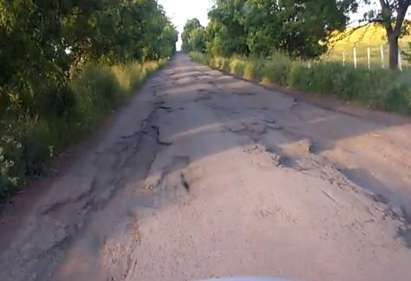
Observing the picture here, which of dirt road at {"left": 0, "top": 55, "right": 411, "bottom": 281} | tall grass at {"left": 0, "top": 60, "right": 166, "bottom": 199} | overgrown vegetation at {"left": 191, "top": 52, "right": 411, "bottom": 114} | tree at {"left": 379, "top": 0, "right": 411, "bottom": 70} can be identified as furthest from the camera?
tree at {"left": 379, "top": 0, "right": 411, "bottom": 70}

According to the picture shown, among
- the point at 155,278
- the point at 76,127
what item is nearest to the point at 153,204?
the point at 155,278

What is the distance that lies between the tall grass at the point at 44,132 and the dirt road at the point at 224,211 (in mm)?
475

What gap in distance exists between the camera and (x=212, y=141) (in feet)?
41.9

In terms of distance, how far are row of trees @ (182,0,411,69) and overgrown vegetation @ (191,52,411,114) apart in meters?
1.81

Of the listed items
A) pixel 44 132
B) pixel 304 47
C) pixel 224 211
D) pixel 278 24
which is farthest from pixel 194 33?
pixel 224 211

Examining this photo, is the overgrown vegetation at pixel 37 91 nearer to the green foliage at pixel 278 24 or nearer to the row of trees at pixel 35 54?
the row of trees at pixel 35 54

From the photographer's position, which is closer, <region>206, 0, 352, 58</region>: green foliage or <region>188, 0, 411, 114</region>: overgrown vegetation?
<region>188, 0, 411, 114</region>: overgrown vegetation

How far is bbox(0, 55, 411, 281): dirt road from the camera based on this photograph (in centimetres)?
585

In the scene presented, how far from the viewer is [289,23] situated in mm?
34594

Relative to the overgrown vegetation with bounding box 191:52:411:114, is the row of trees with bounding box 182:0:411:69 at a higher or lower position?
higher

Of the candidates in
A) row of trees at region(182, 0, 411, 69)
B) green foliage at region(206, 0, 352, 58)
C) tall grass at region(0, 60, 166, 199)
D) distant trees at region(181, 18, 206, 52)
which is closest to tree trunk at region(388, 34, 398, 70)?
row of trees at region(182, 0, 411, 69)

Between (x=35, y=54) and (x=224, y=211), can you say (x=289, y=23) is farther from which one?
(x=224, y=211)

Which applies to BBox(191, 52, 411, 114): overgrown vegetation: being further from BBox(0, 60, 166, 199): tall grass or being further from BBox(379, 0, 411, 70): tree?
BBox(0, 60, 166, 199): tall grass

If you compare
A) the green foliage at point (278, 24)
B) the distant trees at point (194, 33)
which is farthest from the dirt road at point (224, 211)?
the distant trees at point (194, 33)
